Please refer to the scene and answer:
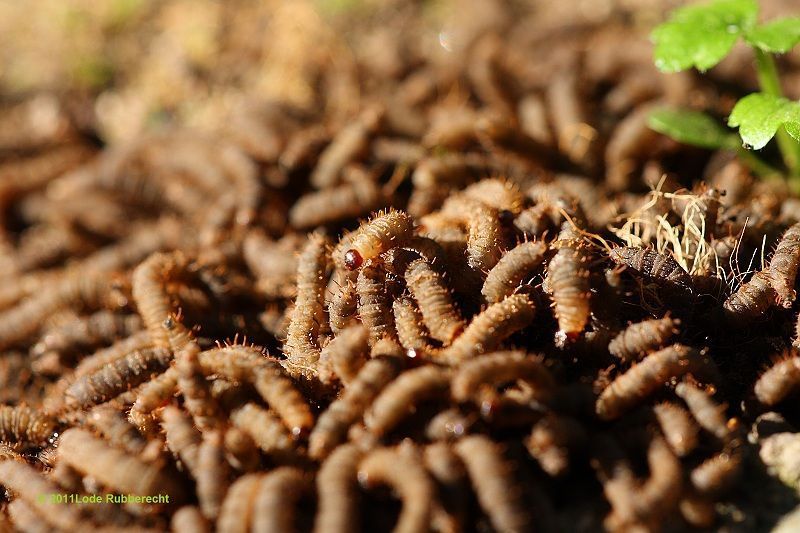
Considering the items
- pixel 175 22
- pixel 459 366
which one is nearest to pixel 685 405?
pixel 459 366

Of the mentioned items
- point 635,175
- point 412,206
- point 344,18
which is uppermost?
point 344,18

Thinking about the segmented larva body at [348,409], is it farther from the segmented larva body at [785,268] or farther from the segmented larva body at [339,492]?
the segmented larva body at [785,268]

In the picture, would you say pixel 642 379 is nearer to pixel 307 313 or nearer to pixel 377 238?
pixel 377 238

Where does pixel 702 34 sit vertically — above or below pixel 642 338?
above

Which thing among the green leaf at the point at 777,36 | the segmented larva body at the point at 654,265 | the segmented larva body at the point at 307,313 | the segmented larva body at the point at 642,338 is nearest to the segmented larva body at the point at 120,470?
the segmented larva body at the point at 307,313

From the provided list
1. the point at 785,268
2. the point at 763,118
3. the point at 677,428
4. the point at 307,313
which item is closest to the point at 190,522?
the point at 307,313

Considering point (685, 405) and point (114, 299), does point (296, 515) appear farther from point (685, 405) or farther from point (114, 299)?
point (114, 299)
